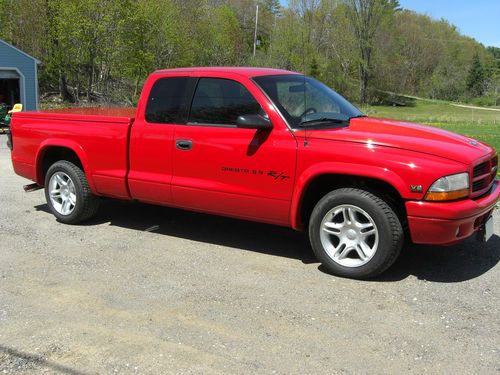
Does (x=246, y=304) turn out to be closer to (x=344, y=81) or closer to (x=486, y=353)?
(x=486, y=353)

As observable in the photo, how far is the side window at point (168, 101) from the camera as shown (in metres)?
5.51

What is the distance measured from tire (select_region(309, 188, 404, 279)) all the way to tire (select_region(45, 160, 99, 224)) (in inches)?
113

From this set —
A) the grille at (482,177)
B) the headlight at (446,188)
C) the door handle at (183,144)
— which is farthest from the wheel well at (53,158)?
the grille at (482,177)

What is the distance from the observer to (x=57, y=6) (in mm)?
35219

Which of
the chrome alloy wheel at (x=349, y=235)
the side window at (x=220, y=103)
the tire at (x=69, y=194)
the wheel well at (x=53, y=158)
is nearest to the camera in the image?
the chrome alloy wheel at (x=349, y=235)

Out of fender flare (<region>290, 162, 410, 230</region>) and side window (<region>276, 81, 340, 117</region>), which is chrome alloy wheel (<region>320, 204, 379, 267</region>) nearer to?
fender flare (<region>290, 162, 410, 230</region>)

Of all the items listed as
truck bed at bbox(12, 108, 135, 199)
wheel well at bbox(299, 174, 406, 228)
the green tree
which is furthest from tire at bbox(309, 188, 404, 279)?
the green tree

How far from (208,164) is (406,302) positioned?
7.34 ft

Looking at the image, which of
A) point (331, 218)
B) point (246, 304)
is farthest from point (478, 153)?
point (246, 304)

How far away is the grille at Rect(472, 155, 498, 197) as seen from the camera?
4.54m

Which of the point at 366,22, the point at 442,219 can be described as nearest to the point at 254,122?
the point at 442,219

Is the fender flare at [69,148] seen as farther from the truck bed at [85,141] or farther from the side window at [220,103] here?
the side window at [220,103]

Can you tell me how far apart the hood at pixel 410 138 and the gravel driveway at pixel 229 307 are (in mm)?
1107

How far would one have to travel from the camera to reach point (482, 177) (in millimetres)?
4672
